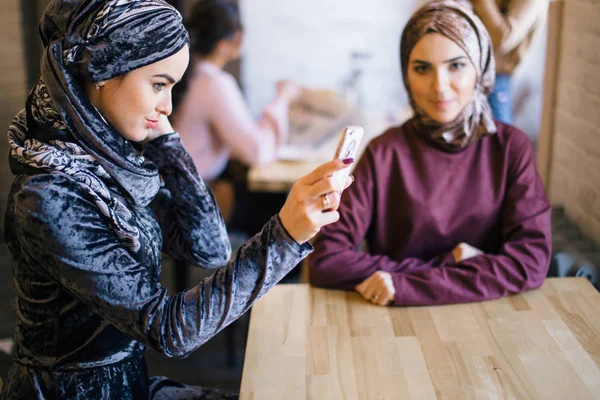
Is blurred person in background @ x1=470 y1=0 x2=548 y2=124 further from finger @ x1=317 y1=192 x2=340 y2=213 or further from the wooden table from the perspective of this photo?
finger @ x1=317 y1=192 x2=340 y2=213

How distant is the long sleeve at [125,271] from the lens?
125 cm

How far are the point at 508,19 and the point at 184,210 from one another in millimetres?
1721

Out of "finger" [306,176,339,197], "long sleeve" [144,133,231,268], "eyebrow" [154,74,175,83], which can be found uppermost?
"eyebrow" [154,74,175,83]

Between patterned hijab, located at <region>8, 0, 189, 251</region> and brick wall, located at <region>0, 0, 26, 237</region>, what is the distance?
3181 millimetres

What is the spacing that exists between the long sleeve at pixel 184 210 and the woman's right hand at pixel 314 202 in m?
0.48

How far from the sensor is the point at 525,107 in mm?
4992

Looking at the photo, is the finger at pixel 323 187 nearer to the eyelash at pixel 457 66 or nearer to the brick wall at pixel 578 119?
the eyelash at pixel 457 66

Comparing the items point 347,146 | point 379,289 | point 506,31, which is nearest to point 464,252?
point 379,289

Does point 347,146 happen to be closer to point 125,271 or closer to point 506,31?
point 125,271

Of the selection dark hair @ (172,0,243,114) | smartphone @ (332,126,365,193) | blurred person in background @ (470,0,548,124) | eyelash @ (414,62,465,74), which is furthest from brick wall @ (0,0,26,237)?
smartphone @ (332,126,365,193)

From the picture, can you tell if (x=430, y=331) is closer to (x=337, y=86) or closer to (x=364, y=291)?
(x=364, y=291)

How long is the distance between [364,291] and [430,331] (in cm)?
21

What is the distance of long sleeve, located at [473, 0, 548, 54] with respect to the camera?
2.75 m

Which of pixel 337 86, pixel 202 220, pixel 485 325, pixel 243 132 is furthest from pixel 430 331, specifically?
pixel 337 86
